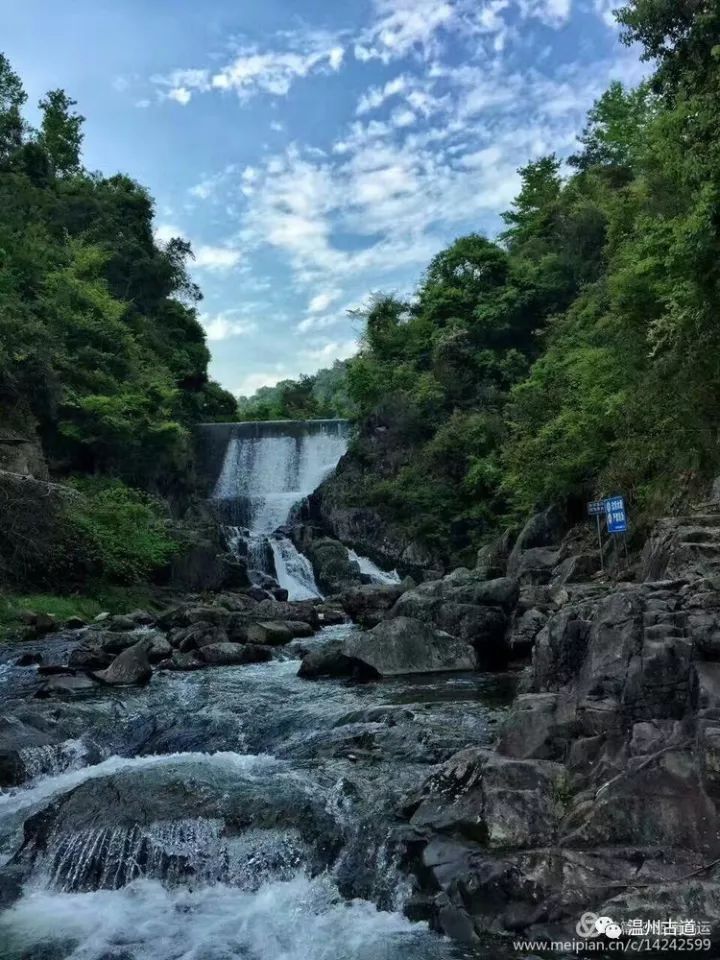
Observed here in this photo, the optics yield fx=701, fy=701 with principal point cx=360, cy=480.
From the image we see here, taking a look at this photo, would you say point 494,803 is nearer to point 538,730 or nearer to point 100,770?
point 538,730

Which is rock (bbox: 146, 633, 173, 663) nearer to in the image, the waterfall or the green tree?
the waterfall

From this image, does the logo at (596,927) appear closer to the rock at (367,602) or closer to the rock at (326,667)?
the rock at (326,667)

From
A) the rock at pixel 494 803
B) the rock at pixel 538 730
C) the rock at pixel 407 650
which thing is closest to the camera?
the rock at pixel 494 803

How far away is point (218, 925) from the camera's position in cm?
594

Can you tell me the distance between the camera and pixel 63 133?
48.6 metres

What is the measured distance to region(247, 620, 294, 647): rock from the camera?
56.9 feet

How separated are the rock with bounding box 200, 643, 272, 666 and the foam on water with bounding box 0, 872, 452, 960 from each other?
29.3 ft

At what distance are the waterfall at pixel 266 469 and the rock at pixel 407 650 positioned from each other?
17.7m

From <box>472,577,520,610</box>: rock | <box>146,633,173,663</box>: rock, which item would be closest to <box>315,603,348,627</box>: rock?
<box>146,633,173,663</box>: rock

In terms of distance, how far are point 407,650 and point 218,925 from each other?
7955mm

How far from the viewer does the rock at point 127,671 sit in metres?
13.6

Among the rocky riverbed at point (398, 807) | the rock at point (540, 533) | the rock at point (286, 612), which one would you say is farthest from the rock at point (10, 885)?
the rock at point (540, 533)

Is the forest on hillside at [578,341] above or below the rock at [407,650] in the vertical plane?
above

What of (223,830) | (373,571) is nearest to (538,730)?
(223,830)
